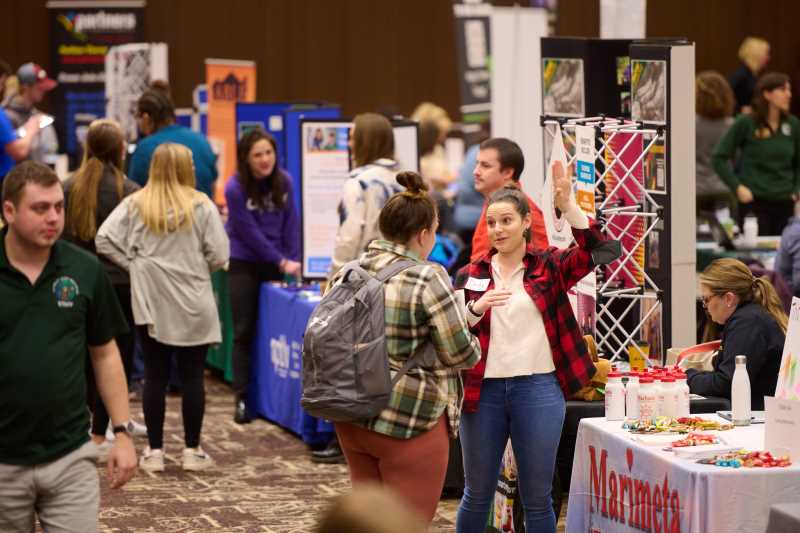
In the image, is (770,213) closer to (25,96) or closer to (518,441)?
(25,96)

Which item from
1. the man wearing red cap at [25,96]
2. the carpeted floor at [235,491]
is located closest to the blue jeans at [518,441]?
the carpeted floor at [235,491]

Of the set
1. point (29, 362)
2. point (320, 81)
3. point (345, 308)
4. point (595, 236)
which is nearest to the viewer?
point (29, 362)

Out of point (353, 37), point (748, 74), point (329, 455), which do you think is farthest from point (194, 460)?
point (353, 37)

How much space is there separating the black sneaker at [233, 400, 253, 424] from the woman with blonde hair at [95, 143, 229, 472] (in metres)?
1.19

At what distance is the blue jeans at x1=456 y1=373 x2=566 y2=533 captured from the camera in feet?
13.6

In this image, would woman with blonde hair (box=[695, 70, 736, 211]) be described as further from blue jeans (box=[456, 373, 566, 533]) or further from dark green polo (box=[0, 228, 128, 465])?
dark green polo (box=[0, 228, 128, 465])

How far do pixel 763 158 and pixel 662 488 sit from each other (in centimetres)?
525

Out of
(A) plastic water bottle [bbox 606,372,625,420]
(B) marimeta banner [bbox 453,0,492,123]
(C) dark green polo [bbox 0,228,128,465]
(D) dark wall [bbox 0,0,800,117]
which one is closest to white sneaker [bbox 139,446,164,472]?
(A) plastic water bottle [bbox 606,372,625,420]

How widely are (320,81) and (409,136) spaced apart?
7384mm

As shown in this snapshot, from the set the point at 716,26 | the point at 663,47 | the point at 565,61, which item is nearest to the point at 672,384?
the point at 663,47

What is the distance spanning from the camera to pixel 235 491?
5922 millimetres

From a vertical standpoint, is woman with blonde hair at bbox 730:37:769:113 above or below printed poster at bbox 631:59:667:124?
above

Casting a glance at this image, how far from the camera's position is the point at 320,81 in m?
14.3

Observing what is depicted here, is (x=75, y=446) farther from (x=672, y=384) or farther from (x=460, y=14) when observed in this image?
(x=460, y=14)
